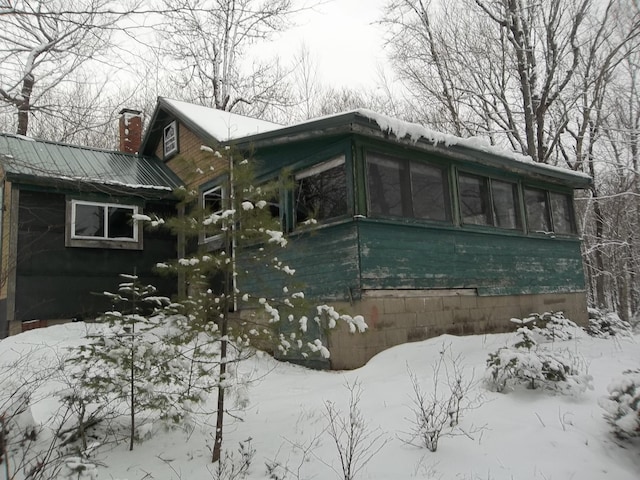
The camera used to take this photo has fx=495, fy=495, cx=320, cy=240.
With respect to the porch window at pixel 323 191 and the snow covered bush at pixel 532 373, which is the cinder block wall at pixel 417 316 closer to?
the porch window at pixel 323 191

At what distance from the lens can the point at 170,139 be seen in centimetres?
1477

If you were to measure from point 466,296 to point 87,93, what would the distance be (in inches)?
372

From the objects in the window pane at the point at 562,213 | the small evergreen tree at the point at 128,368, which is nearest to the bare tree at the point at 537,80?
the window pane at the point at 562,213

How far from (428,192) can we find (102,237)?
7820mm

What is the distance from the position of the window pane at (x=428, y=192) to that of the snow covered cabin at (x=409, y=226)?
21 millimetres

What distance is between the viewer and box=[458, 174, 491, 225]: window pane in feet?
32.6

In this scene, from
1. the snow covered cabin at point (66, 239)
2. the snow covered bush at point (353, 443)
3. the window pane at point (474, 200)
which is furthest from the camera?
the snow covered cabin at point (66, 239)

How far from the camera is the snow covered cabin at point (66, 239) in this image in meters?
10.8

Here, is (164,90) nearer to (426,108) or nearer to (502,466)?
(426,108)

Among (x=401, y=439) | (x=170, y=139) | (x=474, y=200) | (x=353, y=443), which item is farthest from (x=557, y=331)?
(x=170, y=139)

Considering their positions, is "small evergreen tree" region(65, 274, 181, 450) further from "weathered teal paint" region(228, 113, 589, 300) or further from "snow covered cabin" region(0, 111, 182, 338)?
"snow covered cabin" region(0, 111, 182, 338)

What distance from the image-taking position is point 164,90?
28500 mm

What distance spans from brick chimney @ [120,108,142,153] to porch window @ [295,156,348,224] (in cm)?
942

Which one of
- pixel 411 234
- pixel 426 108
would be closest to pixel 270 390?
pixel 411 234
